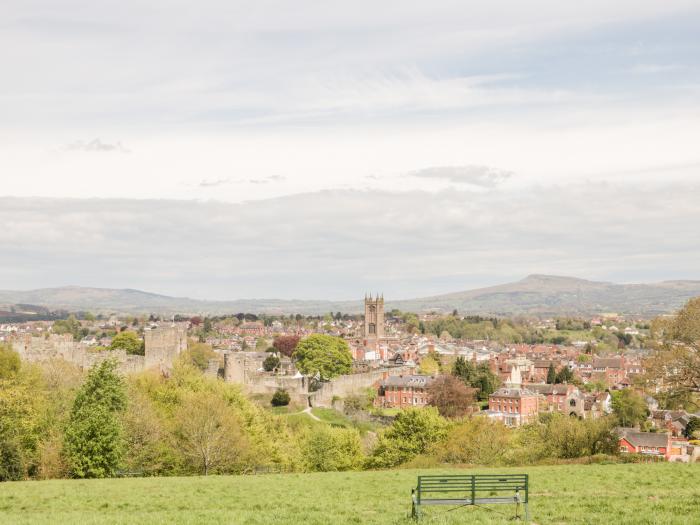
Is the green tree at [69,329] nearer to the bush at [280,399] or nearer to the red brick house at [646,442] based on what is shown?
the bush at [280,399]

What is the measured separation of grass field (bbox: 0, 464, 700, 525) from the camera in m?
14.0

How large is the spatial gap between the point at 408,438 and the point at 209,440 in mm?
12324

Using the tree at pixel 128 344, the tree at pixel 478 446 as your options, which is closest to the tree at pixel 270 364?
the tree at pixel 128 344

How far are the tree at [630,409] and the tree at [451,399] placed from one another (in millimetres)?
12171

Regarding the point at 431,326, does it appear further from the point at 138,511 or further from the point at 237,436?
the point at 138,511

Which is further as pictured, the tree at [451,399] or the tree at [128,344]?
the tree at [128,344]

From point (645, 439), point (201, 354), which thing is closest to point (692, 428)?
point (645, 439)

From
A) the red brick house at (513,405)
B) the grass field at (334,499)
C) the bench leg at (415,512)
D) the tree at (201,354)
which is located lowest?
the red brick house at (513,405)

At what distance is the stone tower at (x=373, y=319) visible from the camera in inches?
5653

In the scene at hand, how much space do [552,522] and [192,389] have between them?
2948 cm

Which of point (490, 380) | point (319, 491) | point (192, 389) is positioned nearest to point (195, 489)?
point (319, 491)

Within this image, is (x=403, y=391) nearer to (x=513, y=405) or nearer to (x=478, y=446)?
(x=513, y=405)

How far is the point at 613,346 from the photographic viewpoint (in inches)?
6417

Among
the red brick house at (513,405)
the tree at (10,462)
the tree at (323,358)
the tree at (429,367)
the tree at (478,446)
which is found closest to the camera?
the tree at (10,462)
